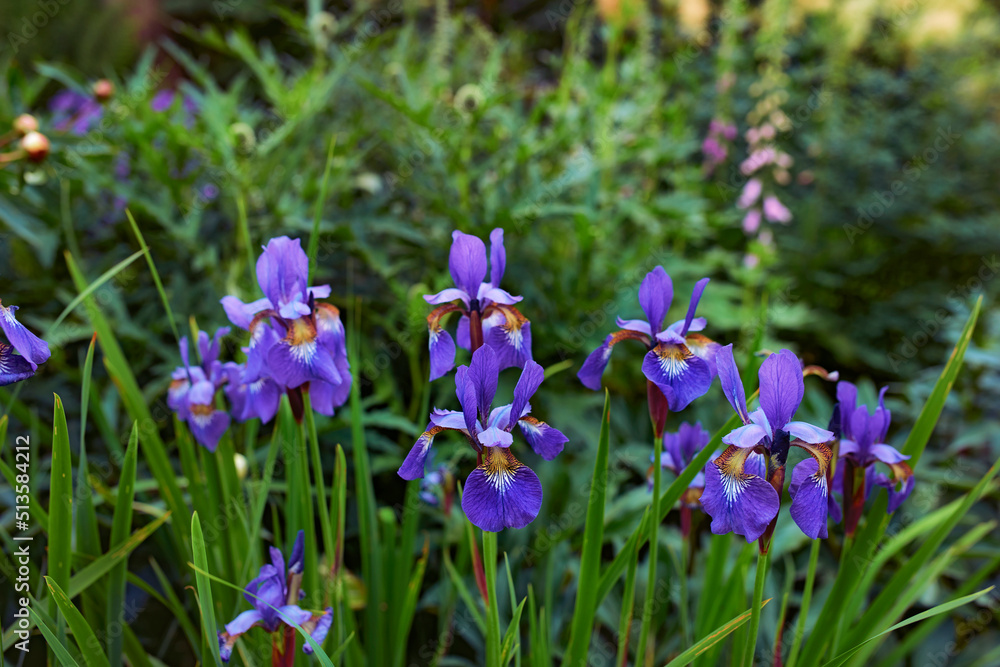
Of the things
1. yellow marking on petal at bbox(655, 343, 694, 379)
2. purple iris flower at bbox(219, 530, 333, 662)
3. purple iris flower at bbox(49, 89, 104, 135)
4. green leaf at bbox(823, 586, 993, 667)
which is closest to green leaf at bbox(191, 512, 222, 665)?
purple iris flower at bbox(219, 530, 333, 662)

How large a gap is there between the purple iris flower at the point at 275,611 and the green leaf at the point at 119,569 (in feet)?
0.80

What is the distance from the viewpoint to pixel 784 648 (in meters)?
1.52

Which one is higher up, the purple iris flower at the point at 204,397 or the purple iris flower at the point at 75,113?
the purple iris flower at the point at 75,113

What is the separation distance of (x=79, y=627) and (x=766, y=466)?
816 mm

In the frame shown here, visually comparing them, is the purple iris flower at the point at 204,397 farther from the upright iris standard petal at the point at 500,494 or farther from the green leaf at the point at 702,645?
the green leaf at the point at 702,645

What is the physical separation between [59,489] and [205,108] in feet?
4.62

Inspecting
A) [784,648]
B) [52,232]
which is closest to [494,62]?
[52,232]

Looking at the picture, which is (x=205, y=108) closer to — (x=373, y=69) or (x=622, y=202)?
(x=373, y=69)

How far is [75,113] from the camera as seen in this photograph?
2.50 m

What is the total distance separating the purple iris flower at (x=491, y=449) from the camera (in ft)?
2.18

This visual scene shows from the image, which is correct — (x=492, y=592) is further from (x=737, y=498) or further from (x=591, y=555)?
(x=737, y=498)

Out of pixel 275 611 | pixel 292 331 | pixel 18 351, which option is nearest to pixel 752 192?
pixel 292 331

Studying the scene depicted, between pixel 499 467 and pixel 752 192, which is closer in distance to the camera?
pixel 499 467

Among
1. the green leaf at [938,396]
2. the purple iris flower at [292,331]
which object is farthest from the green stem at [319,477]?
the green leaf at [938,396]
